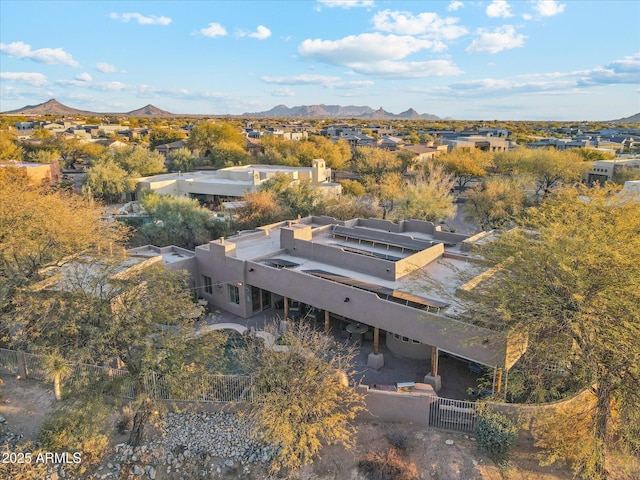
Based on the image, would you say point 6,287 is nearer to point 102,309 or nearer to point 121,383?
point 102,309

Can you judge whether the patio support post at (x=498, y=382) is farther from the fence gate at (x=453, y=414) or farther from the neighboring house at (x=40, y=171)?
the neighboring house at (x=40, y=171)

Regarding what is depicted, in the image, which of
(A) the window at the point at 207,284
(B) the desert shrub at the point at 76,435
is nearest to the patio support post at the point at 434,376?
(B) the desert shrub at the point at 76,435

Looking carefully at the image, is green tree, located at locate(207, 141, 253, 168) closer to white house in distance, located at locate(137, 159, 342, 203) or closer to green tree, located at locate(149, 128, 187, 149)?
white house in distance, located at locate(137, 159, 342, 203)

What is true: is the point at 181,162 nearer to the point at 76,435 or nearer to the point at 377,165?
the point at 377,165

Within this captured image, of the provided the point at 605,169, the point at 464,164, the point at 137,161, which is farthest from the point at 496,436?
the point at 137,161

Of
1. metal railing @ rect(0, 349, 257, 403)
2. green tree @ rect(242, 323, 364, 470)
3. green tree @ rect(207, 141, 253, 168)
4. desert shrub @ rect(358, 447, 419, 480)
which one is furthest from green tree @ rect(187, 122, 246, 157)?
desert shrub @ rect(358, 447, 419, 480)
